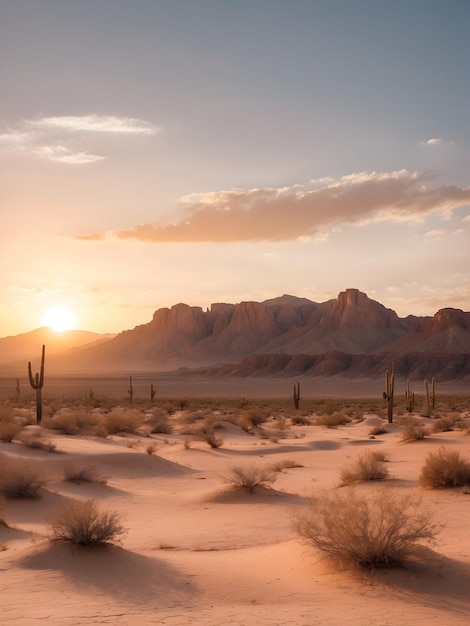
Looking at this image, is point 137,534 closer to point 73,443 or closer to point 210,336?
point 73,443

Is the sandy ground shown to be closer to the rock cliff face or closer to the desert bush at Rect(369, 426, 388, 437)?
the desert bush at Rect(369, 426, 388, 437)

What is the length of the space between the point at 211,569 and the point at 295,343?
149 metres

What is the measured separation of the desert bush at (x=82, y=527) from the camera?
885 cm

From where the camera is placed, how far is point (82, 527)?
8.85 m

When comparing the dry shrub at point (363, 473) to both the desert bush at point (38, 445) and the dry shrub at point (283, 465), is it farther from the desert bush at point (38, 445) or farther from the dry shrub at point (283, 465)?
the desert bush at point (38, 445)

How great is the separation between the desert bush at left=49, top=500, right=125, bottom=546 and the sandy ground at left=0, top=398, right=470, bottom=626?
188 millimetres

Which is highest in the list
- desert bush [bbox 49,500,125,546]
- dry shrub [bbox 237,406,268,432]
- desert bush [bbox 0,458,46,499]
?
desert bush [bbox 49,500,125,546]

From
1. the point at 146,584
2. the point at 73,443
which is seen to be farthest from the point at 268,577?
the point at 73,443

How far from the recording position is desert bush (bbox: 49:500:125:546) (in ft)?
29.0

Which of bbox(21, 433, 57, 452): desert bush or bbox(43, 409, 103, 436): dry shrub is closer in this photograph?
bbox(21, 433, 57, 452): desert bush

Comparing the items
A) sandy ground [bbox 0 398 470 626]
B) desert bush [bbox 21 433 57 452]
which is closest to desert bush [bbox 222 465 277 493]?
sandy ground [bbox 0 398 470 626]

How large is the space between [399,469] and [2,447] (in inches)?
461

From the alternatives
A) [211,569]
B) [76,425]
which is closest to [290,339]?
[76,425]

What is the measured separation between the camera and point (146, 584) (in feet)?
26.0
